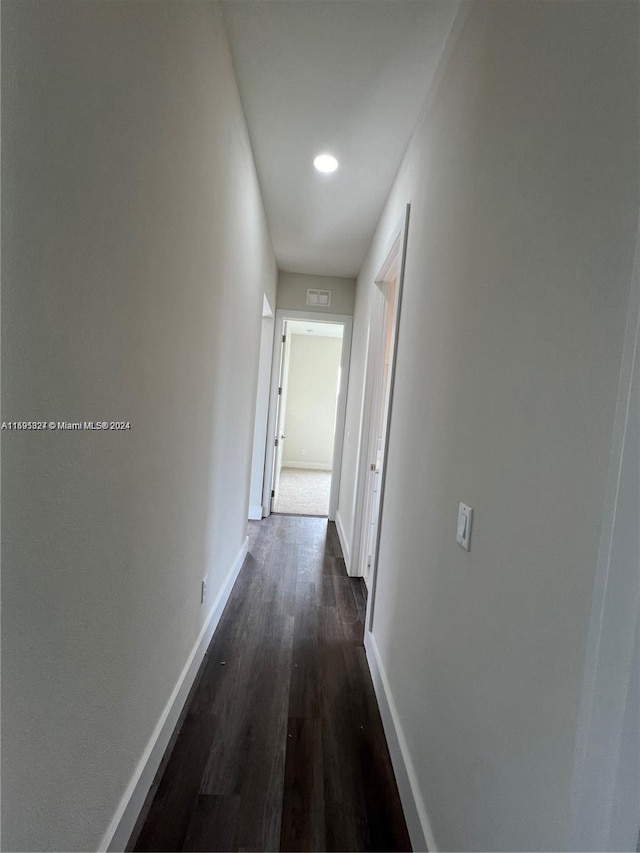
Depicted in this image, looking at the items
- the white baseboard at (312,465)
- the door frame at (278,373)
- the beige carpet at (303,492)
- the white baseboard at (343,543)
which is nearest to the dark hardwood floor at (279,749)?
the white baseboard at (343,543)

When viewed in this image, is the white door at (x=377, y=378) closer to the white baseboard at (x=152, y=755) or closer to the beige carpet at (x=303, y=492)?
the white baseboard at (x=152, y=755)

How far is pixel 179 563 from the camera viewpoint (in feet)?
4.77

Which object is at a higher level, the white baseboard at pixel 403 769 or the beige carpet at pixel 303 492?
the white baseboard at pixel 403 769

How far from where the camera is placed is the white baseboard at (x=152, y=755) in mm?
1021

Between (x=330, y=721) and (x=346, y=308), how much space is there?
3651 mm

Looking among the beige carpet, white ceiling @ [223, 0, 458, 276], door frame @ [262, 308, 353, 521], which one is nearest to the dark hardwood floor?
door frame @ [262, 308, 353, 521]

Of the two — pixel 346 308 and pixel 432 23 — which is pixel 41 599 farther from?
pixel 346 308

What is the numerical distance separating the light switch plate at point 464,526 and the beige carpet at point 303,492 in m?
3.66

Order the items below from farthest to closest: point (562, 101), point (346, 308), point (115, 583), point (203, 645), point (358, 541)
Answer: point (346, 308), point (358, 541), point (203, 645), point (115, 583), point (562, 101)

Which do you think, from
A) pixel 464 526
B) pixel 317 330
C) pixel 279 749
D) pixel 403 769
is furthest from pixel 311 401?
pixel 464 526

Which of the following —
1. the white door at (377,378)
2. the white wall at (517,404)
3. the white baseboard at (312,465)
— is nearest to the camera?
the white wall at (517,404)

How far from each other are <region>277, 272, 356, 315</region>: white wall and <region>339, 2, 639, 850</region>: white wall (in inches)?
109

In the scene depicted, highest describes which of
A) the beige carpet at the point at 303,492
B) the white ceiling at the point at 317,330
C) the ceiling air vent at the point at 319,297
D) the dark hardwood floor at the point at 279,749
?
the white ceiling at the point at 317,330

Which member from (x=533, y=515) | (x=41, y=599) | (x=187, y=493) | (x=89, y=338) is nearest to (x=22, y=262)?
(x=89, y=338)
